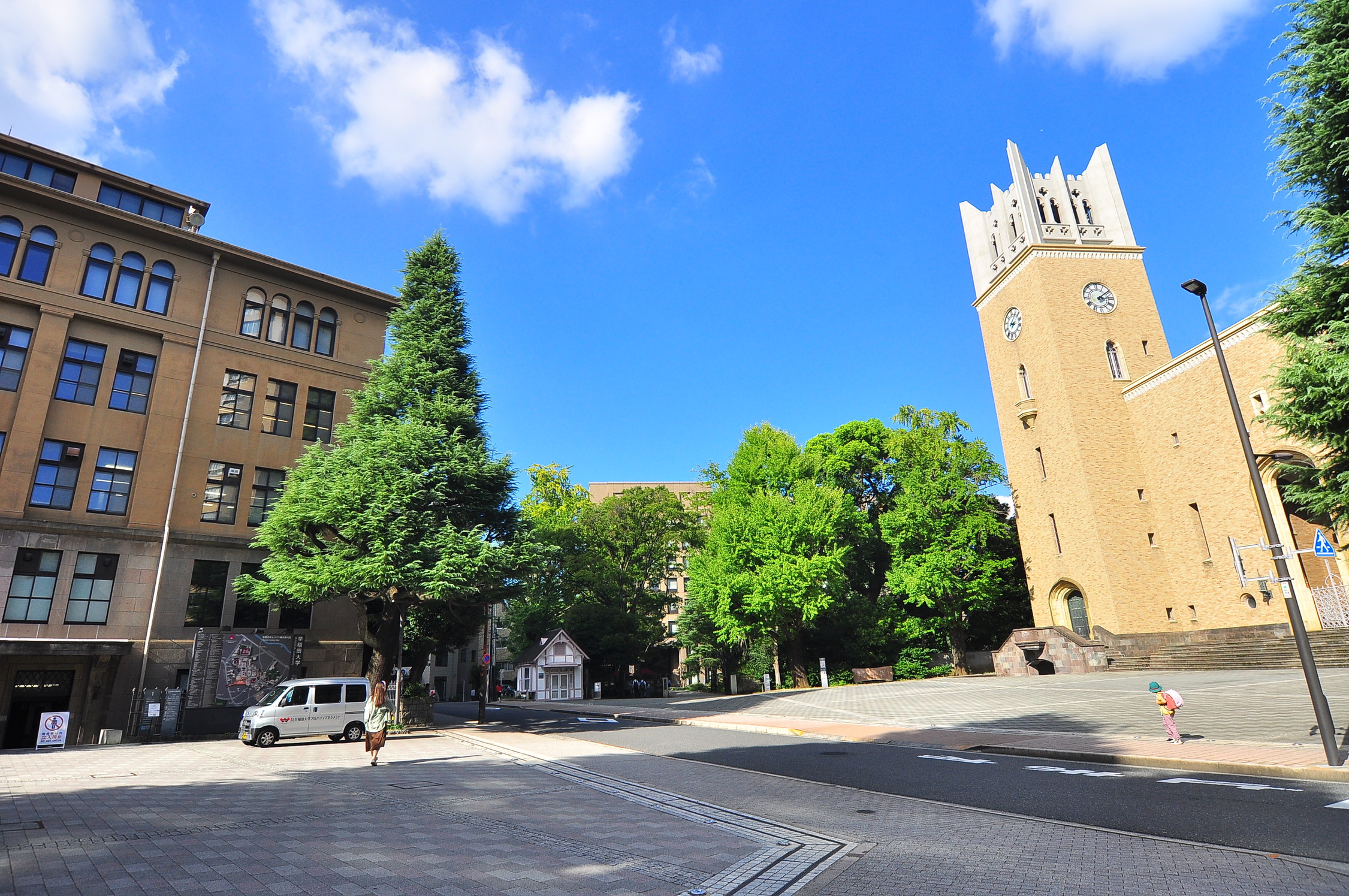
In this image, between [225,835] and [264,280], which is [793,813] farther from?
[264,280]

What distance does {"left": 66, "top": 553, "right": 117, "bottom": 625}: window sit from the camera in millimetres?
21734

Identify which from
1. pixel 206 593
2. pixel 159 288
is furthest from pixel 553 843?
pixel 159 288

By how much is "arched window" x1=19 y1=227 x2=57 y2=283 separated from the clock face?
45811 millimetres

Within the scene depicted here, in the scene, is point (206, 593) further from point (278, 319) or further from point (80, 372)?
point (278, 319)

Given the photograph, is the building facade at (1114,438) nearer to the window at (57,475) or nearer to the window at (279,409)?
the window at (279,409)

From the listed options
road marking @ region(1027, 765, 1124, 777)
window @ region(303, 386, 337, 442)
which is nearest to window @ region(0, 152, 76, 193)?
window @ region(303, 386, 337, 442)

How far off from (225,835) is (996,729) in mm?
14766

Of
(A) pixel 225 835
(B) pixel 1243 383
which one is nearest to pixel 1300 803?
(A) pixel 225 835

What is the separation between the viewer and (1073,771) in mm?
10812

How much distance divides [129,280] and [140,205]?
182 inches

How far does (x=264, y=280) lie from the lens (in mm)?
27812

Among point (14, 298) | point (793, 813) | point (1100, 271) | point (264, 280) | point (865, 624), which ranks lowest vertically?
point (793, 813)

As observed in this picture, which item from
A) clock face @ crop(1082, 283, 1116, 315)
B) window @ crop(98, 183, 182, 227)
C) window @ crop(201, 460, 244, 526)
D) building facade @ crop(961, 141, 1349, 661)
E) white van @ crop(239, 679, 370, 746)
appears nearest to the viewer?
white van @ crop(239, 679, 370, 746)

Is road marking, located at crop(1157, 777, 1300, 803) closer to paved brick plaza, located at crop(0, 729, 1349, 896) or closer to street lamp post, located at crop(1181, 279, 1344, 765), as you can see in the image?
street lamp post, located at crop(1181, 279, 1344, 765)
